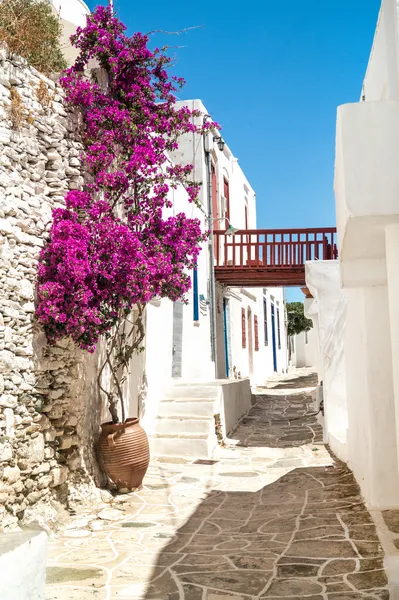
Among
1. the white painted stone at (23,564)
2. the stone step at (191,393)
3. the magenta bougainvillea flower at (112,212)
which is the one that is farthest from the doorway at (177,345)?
the white painted stone at (23,564)

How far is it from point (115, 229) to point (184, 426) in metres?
3.99

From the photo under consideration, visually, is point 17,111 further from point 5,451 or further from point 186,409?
point 186,409

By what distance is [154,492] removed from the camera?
6.51m

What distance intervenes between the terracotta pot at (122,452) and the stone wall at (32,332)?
182 millimetres

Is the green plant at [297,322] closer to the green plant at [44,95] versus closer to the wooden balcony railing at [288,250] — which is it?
the wooden balcony railing at [288,250]

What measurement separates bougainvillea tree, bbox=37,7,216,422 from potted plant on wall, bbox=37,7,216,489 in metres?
0.01

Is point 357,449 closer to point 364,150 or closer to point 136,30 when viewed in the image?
point 364,150

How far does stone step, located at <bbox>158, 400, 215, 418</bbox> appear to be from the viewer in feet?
29.3

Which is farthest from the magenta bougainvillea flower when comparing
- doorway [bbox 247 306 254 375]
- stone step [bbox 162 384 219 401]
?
doorway [bbox 247 306 254 375]

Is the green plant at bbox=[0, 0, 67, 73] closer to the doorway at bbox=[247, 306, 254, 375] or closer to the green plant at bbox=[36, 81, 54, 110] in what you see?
the green plant at bbox=[36, 81, 54, 110]

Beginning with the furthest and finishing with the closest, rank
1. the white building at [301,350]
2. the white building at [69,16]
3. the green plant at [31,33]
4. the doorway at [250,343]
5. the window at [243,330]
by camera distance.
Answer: the white building at [301,350]
the doorway at [250,343]
the window at [243,330]
the white building at [69,16]
the green plant at [31,33]

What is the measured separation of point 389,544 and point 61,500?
3.09 m

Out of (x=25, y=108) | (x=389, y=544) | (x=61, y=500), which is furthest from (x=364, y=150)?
(x=61, y=500)

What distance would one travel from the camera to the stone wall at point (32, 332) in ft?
16.7
